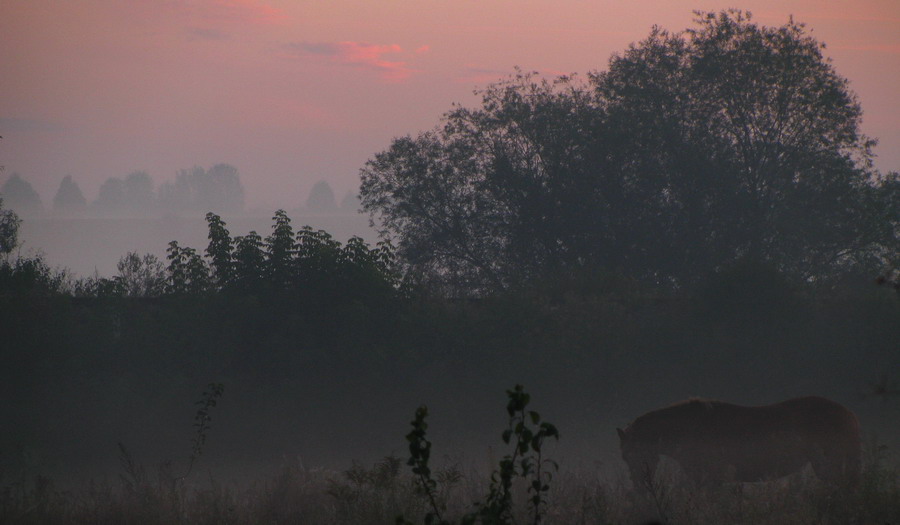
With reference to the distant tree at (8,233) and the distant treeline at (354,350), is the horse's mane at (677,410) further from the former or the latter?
the distant tree at (8,233)

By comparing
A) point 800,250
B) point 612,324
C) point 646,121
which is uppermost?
point 646,121

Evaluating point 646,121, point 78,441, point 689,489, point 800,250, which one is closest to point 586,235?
point 646,121

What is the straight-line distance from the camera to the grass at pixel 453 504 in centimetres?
909

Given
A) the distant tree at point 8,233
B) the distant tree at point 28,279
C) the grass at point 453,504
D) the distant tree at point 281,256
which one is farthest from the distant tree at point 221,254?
the grass at point 453,504

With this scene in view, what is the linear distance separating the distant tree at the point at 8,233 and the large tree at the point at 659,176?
1327 cm

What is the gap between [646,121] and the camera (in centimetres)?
3288

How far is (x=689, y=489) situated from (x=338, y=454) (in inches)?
430

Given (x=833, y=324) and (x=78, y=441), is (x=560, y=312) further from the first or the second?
(x=78, y=441)

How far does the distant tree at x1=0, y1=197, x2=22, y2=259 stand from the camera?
27328 mm

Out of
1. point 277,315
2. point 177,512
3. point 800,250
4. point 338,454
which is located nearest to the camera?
point 177,512

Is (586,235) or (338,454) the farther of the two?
(586,235)

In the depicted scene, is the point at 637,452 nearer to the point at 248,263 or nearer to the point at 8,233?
the point at 248,263

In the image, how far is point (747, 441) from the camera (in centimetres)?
1069

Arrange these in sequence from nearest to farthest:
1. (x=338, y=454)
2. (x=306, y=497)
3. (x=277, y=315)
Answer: (x=306, y=497) < (x=338, y=454) < (x=277, y=315)
